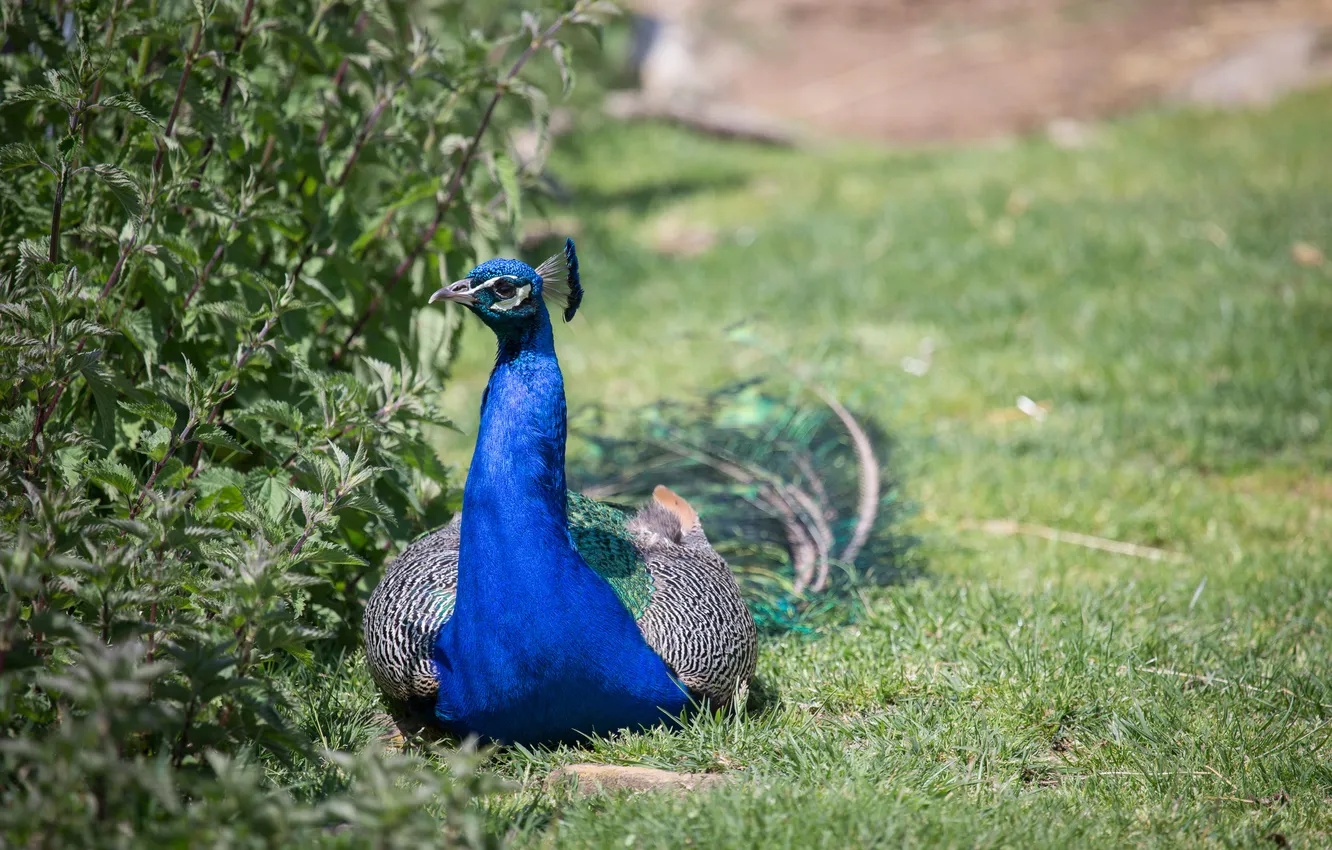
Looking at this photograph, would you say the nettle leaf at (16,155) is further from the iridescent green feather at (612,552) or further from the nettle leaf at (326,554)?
the iridescent green feather at (612,552)

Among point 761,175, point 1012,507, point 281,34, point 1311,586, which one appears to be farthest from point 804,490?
point 761,175

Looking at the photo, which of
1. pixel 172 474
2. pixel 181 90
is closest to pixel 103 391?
pixel 172 474

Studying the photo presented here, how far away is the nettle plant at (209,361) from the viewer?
209 centimetres

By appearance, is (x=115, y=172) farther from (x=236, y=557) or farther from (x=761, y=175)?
(x=761, y=175)

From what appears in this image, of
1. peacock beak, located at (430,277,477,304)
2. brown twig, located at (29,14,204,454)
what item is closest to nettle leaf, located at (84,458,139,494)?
brown twig, located at (29,14,204,454)

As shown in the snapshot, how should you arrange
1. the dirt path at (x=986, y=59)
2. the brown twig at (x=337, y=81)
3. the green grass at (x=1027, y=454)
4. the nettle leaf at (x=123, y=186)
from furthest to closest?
the dirt path at (x=986, y=59) < the brown twig at (x=337, y=81) < the green grass at (x=1027, y=454) < the nettle leaf at (x=123, y=186)

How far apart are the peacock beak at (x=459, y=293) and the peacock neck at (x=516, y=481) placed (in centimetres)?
11

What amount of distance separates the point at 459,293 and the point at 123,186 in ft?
2.47

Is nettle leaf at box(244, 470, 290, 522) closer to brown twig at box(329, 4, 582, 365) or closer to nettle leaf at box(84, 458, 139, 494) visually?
nettle leaf at box(84, 458, 139, 494)

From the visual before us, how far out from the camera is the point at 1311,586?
3.92m

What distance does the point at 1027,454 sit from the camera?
17.6ft

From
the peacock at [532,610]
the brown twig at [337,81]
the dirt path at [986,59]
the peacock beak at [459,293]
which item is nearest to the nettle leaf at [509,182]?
the brown twig at [337,81]

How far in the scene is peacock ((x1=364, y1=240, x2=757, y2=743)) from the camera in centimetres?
260

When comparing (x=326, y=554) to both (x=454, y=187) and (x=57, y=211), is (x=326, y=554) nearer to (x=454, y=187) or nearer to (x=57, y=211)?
(x=57, y=211)
